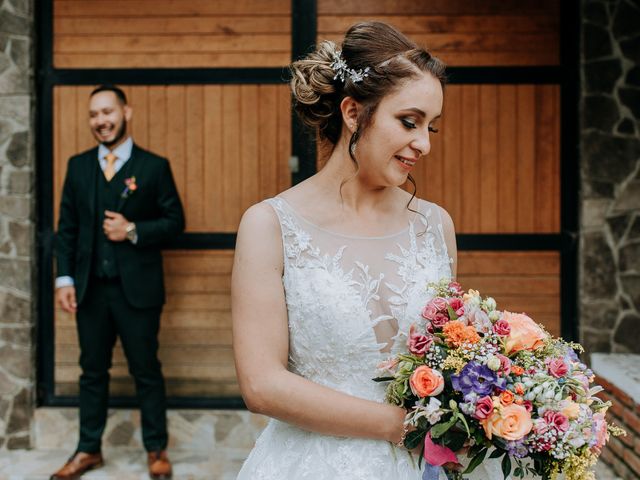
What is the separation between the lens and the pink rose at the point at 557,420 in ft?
5.79

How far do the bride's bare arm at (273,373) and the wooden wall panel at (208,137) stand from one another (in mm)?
3177

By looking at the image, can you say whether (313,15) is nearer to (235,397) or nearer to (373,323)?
(235,397)

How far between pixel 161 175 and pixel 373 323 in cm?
289

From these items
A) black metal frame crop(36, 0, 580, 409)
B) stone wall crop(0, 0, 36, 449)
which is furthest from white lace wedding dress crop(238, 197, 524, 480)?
stone wall crop(0, 0, 36, 449)

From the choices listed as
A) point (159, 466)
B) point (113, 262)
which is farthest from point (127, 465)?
point (113, 262)

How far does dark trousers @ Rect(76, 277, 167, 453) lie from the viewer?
4.60 metres

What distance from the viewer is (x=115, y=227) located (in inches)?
177

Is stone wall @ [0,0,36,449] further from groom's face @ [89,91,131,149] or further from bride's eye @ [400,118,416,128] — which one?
bride's eye @ [400,118,416,128]

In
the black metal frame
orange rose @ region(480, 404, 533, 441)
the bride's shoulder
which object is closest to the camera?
orange rose @ region(480, 404, 533, 441)

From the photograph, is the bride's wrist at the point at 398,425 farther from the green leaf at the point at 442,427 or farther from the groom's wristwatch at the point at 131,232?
the groom's wristwatch at the point at 131,232

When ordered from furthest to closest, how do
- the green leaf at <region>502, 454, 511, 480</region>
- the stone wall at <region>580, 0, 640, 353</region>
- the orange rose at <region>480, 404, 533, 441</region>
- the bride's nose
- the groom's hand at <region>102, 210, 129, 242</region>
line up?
1. the stone wall at <region>580, 0, 640, 353</region>
2. the groom's hand at <region>102, 210, 129, 242</region>
3. the bride's nose
4. the green leaf at <region>502, 454, 511, 480</region>
5. the orange rose at <region>480, 404, 533, 441</region>

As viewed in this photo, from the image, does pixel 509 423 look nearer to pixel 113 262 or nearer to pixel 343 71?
pixel 343 71

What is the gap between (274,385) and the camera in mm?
1885

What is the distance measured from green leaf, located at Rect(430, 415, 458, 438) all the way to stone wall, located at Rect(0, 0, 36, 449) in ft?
12.6
